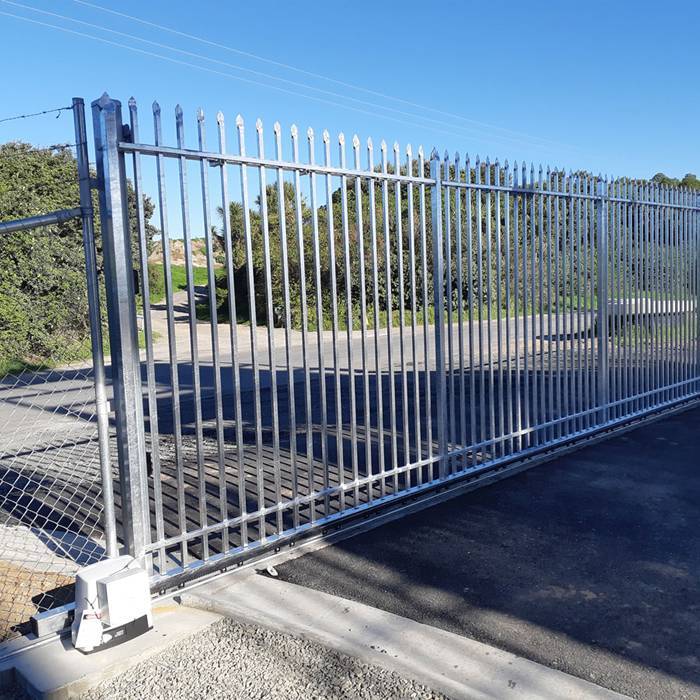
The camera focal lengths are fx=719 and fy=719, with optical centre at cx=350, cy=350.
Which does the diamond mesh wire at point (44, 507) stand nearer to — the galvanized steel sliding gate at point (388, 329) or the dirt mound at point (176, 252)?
the galvanized steel sliding gate at point (388, 329)

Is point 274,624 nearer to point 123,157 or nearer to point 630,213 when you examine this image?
point 123,157

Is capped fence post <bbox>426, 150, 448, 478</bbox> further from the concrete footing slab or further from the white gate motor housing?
the white gate motor housing

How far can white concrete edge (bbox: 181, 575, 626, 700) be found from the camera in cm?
309

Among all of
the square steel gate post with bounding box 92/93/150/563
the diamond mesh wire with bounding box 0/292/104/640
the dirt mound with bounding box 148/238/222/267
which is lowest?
the diamond mesh wire with bounding box 0/292/104/640

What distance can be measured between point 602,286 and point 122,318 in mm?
5678

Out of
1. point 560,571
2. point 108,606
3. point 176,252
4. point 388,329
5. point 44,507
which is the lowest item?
point 560,571

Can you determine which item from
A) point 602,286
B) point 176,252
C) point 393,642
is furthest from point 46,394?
point 176,252

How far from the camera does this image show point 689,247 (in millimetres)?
9562

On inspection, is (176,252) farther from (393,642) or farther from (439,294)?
(393,642)

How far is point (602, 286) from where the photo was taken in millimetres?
7859

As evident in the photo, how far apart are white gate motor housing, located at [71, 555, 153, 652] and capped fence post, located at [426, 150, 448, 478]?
2.97 m

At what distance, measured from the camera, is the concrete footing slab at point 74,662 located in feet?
10.4

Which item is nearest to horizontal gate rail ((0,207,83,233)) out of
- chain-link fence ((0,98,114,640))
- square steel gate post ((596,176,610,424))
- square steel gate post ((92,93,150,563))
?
chain-link fence ((0,98,114,640))

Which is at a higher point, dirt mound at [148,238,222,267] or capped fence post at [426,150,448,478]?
dirt mound at [148,238,222,267]
